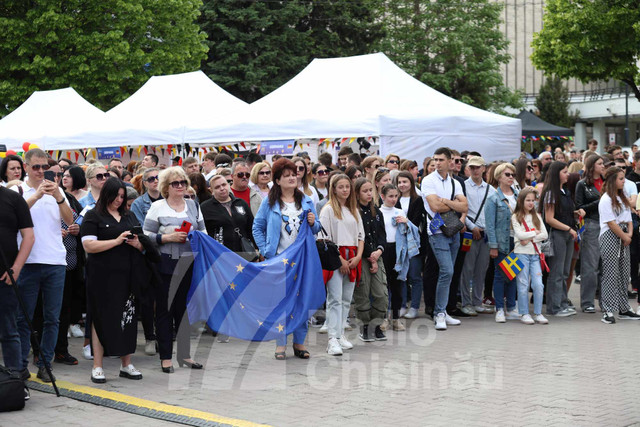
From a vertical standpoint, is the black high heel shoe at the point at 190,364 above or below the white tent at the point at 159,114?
below

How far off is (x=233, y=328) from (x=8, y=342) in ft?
7.41

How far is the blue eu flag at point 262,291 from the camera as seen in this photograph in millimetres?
8859

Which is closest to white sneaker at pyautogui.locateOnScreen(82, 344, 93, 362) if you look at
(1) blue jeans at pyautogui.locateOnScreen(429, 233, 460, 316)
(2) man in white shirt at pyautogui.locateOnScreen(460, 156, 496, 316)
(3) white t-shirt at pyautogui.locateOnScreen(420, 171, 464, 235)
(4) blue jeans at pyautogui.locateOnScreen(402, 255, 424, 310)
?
(4) blue jeans at pyautogui.locateOnScreen(402, 255, 424, 310)

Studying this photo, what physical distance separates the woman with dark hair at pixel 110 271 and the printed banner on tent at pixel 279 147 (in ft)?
31.8

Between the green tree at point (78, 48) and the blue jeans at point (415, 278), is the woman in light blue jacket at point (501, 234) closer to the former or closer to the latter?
the blue jeans at point (415, 278)

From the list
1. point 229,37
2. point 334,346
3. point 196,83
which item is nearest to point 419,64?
point 229,37

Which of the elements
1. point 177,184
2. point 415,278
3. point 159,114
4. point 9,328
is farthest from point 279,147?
point 9,328

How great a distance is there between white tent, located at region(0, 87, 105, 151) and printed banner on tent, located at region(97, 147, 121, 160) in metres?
1.06

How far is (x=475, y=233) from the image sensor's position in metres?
11.4

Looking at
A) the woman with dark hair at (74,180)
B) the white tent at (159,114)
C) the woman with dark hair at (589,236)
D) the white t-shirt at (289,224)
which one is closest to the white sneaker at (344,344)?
the white t-shirt at (289,224)

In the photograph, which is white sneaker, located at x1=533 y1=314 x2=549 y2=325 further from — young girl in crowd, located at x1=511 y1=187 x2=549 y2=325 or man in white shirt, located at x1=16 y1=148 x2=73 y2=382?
man in white shirt, located at x1=16 y1=148 x2=73 y2=382

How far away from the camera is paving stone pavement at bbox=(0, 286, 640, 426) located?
6695 mm

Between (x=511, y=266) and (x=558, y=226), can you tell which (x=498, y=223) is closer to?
(x=511, y=266)

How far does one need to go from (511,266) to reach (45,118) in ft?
49.8
